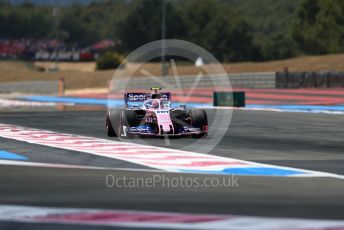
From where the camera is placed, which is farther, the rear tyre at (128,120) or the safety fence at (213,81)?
the safety fence at (213,81)

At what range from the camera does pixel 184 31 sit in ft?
351

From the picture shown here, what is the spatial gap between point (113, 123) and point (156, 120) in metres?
1.19

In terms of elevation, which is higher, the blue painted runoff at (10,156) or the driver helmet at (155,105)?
the driver helmet at (155,105)

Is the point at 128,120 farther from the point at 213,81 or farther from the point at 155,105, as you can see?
the point at 213,81

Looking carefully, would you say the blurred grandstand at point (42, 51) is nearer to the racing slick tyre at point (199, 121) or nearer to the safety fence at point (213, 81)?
the safety fence at point (213, 81)

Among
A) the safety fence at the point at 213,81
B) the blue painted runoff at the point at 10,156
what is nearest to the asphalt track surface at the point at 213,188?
the blue painted runoff at the point at 10,156

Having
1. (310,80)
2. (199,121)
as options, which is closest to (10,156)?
(199,121)

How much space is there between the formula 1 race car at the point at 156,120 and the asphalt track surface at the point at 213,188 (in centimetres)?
36

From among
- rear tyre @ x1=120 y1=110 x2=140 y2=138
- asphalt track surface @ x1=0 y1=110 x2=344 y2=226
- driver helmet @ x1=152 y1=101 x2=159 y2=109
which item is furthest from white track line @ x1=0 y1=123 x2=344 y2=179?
driver helmet @ x1=152 y1=101 x2=159 y2=109

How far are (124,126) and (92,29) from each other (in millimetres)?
124473

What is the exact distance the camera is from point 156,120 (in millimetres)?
17859

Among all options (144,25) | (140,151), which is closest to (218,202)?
(140,151)

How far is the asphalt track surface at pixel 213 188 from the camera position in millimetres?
9031

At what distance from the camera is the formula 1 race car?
17828 millimetres
